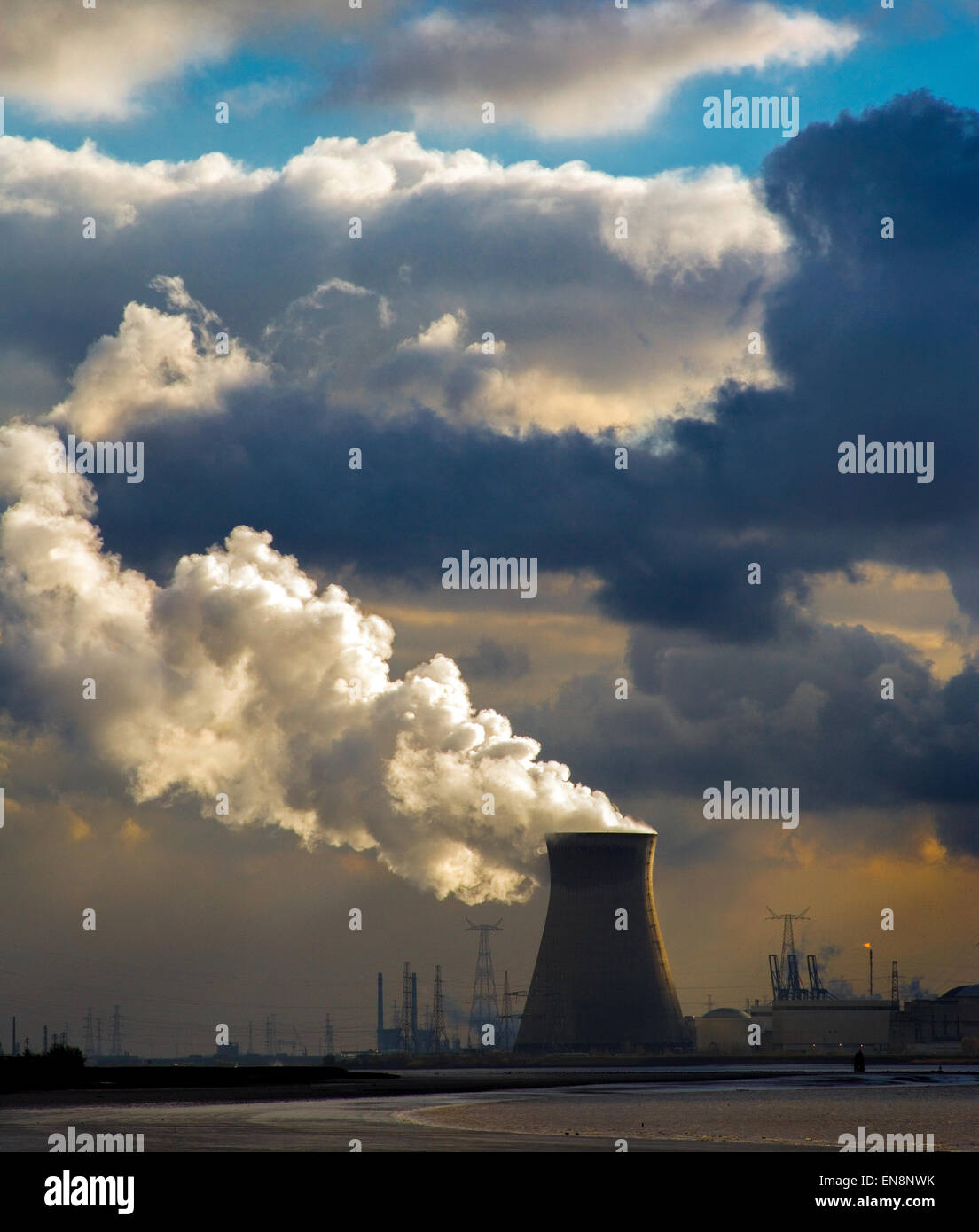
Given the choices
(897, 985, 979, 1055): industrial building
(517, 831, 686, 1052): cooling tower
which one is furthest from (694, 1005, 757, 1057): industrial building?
(517, 831, 686, 1052): cooling tower

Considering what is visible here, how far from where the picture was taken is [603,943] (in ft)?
332

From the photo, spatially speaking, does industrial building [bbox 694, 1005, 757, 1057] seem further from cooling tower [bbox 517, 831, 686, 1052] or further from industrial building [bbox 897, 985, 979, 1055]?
cooling tower [bbox 517, 831, 686, 1052]

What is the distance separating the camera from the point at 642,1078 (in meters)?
90.6

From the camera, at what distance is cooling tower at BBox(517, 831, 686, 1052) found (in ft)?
330

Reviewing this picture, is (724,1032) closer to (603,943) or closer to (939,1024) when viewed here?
(939,1024)

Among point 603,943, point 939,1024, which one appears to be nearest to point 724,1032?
point 939,1024

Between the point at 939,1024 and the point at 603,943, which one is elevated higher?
the point at 603,943

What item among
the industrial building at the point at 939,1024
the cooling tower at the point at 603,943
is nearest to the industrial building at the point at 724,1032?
the industrial building at the point at 939,1024

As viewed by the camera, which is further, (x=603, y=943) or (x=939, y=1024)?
(x=939, y=1024)

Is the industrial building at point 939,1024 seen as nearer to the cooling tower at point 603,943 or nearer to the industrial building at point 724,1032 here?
the industrial building at point 724,1032

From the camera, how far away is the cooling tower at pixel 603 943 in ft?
330
